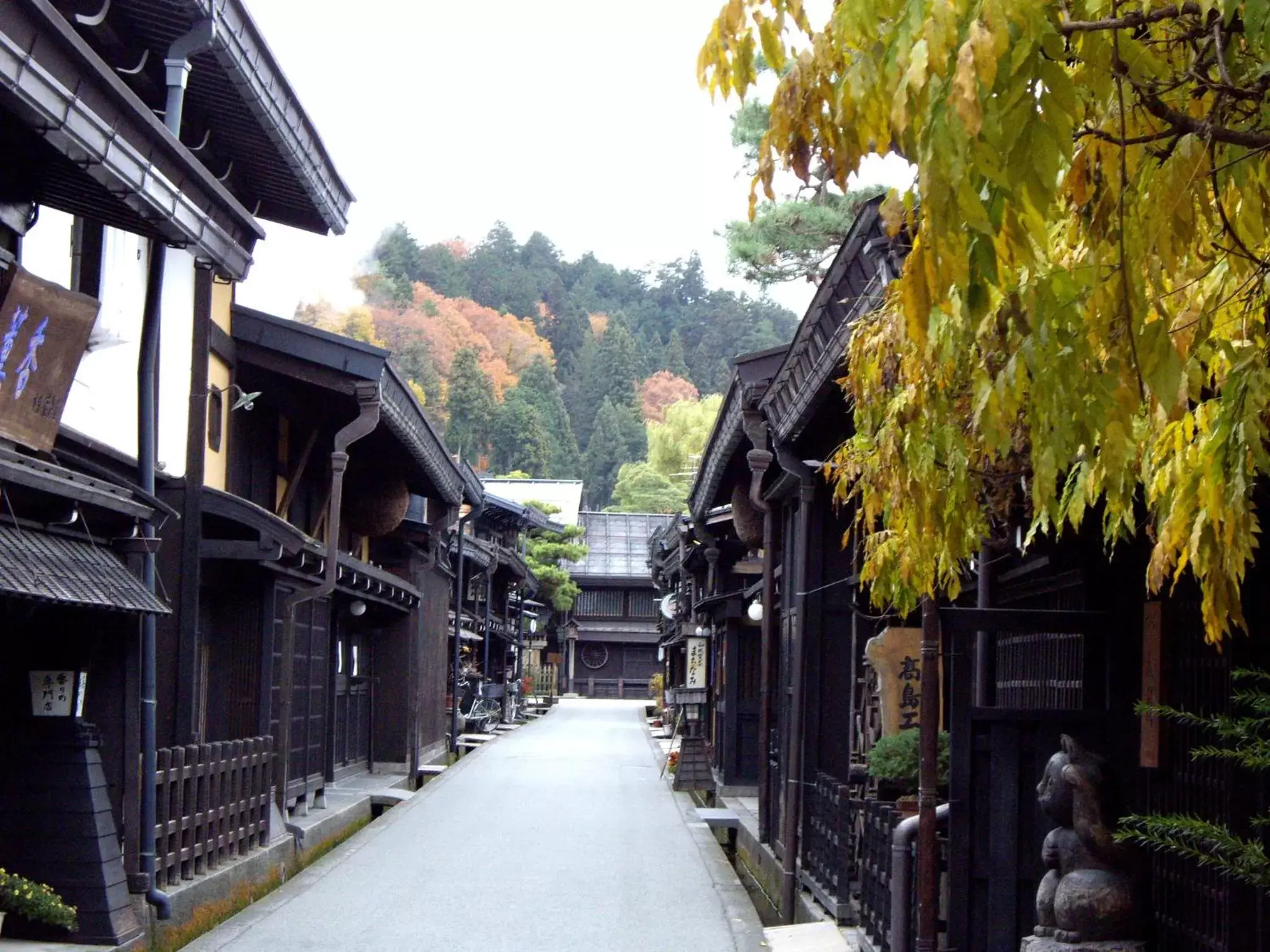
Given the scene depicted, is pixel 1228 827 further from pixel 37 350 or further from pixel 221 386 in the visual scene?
pixel 221 386

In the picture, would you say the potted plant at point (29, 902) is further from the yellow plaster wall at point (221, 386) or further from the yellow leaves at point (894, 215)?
the yellow leaves at point (894, 215)

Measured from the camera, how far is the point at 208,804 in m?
12.3

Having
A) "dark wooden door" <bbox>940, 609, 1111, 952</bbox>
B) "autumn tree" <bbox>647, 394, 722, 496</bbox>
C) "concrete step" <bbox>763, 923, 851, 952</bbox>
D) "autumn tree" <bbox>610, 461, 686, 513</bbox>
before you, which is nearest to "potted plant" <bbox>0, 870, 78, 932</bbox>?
"concrete step" <bbox>763, 923, 851, 952</bbox>

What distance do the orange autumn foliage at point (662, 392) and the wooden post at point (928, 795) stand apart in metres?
103

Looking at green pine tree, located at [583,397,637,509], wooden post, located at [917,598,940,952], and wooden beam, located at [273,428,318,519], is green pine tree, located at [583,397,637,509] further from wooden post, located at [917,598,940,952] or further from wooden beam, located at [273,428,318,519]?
wooden post, located at [917,598,940,952]

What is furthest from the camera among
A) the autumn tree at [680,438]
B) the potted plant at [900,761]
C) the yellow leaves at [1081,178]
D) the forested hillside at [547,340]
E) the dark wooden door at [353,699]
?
the forested hillside at [547,340]

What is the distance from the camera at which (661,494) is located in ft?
292

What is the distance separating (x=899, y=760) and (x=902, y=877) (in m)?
2.27

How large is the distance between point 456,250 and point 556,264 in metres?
11.1

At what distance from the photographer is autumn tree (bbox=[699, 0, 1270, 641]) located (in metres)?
2.79

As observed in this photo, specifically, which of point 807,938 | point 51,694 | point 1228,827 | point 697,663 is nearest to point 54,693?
point 51,694

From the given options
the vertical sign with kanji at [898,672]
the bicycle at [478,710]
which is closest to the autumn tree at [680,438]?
the bicycle at [478,710]

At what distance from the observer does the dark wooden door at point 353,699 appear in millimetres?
23562

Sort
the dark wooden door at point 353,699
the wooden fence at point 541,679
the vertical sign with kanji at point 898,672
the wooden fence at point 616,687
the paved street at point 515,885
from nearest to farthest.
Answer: the vertical sign with kanji at point 898,672 < the paved street at point 515,885 < the dark wooden door at point 353,699 < the wooden fence at point 541,679 < the wooden fence at point 616,687
